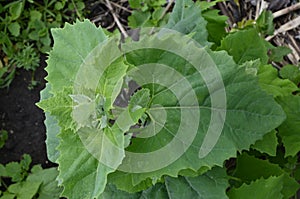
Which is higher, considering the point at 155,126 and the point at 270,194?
the point at 155,126

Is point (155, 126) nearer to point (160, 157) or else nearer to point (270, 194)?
point (160, 157)

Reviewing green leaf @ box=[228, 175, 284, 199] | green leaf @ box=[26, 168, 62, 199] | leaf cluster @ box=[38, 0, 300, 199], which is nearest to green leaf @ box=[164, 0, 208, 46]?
leaf cluster @ box=[38, 0, 300, 199]

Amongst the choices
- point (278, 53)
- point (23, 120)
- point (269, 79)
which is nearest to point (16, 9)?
point (23, 120)

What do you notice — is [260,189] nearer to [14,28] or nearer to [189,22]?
[189,22]

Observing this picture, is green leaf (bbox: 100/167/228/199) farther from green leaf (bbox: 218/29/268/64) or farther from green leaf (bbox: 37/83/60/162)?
green leaf (bbox: 218/29/268/64)

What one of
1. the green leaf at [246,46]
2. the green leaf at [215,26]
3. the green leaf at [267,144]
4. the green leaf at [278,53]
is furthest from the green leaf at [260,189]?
the green leaf at [278,53]

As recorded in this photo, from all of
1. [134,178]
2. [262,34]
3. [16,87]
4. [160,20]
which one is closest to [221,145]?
[134,178]
